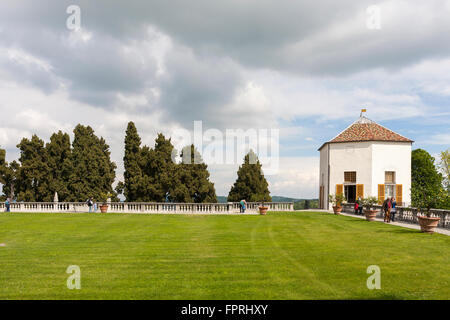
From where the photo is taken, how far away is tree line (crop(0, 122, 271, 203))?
45188 mm

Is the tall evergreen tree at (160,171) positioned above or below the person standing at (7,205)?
above

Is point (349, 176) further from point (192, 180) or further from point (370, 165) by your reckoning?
point (192, 180)

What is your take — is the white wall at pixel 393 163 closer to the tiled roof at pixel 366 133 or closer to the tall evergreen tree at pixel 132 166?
the tiled roof at pixel 366 133

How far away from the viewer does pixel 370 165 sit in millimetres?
41719

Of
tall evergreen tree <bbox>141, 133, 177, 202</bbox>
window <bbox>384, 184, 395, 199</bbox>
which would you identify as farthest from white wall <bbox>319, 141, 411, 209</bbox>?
tall evergreen tree <bbox>141, 133, 177, 202</bbox>

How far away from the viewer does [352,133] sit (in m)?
45.3

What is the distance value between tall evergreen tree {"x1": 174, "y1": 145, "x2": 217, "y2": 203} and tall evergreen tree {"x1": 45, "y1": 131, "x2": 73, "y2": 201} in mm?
16514

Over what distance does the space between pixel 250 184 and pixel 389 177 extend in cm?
2059

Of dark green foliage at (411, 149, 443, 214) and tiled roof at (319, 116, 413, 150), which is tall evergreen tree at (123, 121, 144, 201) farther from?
dark green foliage at (411, 149, 443, 214)

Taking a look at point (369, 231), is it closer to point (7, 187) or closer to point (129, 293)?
point (129, 293)

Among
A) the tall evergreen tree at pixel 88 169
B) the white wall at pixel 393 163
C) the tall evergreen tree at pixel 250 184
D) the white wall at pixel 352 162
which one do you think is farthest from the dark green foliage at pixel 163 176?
the white wall at pixel 393 163

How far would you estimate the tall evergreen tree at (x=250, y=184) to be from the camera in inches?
2083
